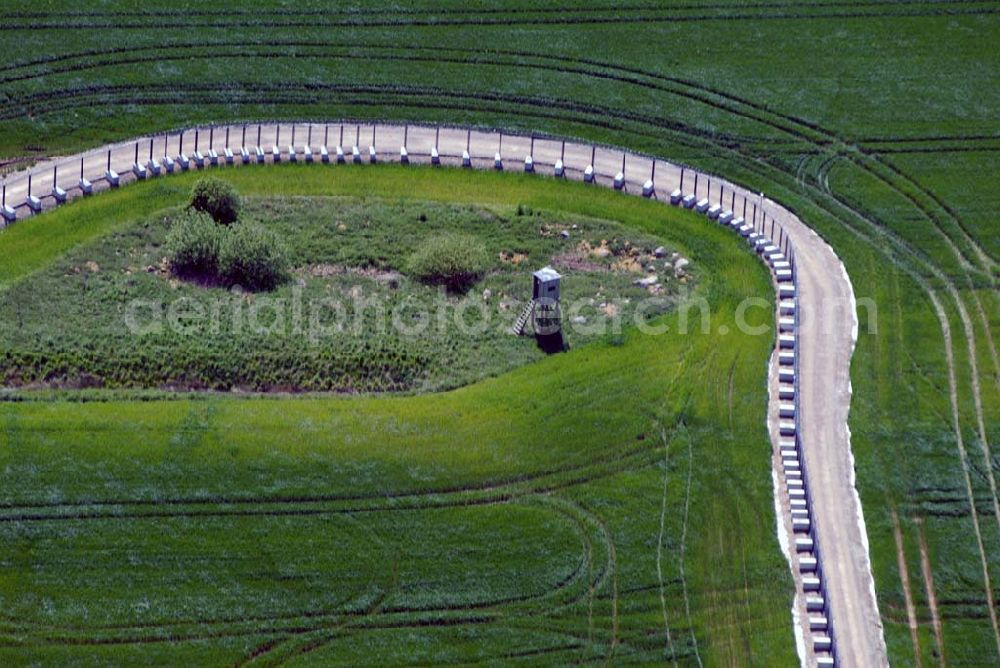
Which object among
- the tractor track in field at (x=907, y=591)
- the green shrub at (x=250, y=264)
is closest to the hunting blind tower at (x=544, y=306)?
the green shrub at (x=250, y=264)

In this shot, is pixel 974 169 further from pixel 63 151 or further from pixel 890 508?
pixel 63 151

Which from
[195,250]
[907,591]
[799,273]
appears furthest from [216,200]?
[907,591]

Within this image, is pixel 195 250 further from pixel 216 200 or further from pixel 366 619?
pixel 366 619

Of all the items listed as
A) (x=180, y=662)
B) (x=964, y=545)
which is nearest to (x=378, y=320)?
(x=180, y=662)

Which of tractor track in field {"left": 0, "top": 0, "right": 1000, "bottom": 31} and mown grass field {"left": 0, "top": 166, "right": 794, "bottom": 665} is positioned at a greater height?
tractor track in field {"left": 0, "top": 0, "right": 1000, "bottom": 31}

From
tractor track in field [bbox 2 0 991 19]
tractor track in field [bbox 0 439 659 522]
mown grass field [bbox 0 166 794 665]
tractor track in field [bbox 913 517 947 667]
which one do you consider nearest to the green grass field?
mown grass field [bbox 0 166 794 665]

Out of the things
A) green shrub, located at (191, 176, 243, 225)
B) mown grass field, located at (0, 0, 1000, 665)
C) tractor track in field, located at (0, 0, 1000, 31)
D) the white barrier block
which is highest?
tractor track in field, located at (0, 0, 1000, 31)

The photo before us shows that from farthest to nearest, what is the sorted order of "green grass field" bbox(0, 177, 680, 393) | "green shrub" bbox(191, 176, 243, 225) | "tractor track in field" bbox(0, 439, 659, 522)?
"green shrub" bbox(191, 176, 243, 225), "green grass field" bbox(0, 177, 680, 393), "tractor track in field" bbox(0, 439, 659, 522)

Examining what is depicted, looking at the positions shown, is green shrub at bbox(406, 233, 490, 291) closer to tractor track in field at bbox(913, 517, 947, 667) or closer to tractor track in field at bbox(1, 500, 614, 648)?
tractor track in field at bbox(1, 500, 614, 648)
